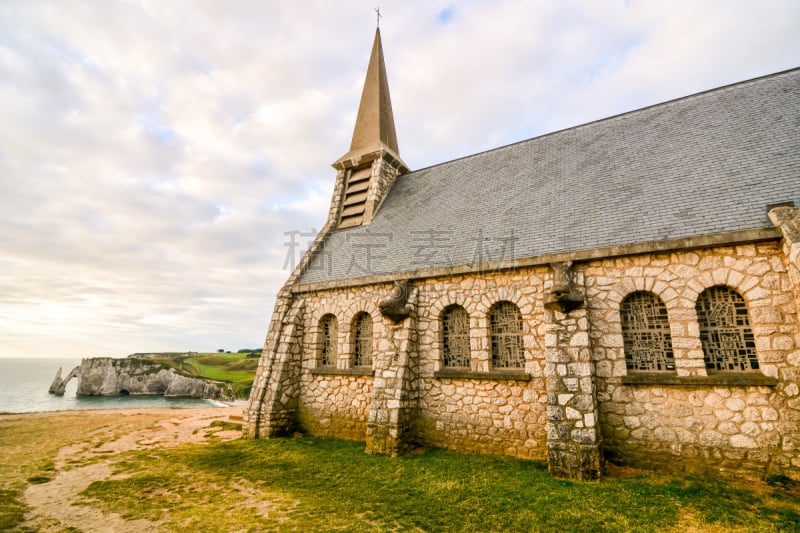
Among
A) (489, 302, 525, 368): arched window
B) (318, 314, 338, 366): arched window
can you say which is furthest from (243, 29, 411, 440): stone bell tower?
(489, 302, 525, 368): arched window

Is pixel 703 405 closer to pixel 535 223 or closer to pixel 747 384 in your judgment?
pixel 747 384

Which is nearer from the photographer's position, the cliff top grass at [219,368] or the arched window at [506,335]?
the arched window at [506,335]

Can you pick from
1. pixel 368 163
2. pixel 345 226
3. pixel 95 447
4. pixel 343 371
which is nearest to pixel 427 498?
pixel 343 371

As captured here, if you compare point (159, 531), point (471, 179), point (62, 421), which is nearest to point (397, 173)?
point (471, 179)

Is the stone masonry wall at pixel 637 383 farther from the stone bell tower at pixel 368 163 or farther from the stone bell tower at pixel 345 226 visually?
the stone bell tower at pixel 368 163

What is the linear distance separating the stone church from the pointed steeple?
4.55 metres

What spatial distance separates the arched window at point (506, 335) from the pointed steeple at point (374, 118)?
9.07 m

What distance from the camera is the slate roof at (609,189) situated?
7.00 meters

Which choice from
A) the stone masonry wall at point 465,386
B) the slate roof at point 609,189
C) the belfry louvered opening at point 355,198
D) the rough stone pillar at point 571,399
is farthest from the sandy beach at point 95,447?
the belfry louvered opening at point 355,198

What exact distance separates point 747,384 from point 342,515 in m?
6.84

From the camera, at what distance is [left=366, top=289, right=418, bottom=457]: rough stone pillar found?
8039 millimetres

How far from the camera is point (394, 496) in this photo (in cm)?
571

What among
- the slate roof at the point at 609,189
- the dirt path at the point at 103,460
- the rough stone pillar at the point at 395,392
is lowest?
the dirt path at the point at 103,460

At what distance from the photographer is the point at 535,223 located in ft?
29.1
